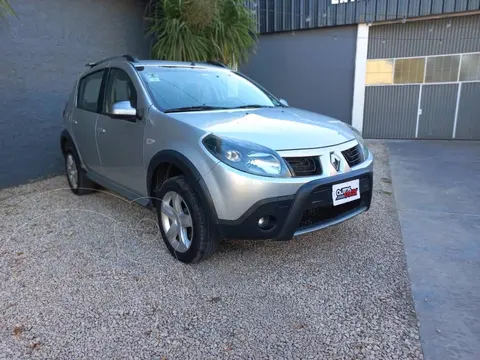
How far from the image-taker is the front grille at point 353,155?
278 centimetres

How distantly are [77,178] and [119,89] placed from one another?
1641 mm

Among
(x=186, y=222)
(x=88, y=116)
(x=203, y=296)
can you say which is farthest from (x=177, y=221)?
(x=88, y=116)

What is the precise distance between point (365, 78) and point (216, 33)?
16.1 feet

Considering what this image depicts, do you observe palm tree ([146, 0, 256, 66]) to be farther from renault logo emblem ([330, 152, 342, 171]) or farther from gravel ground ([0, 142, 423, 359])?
renault logo emblem ([330, 152, 342, 171])

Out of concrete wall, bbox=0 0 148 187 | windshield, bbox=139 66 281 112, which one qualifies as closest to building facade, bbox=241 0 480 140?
concrete wall, bbox=0 0 148 187

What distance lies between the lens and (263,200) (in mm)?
2377

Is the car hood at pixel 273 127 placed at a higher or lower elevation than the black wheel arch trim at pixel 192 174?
higher

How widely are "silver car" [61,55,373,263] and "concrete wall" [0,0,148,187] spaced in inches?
86.5

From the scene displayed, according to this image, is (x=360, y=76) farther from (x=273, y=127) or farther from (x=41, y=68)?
(x=273, y=127)

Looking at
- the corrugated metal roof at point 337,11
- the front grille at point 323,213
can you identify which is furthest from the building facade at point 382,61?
the front grille at point 323,213

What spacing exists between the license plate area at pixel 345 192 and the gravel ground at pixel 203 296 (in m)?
0.56

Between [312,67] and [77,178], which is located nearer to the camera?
[77,178]

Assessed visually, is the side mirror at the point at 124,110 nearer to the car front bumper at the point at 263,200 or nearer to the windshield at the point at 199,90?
the windshield at the point at 199,90

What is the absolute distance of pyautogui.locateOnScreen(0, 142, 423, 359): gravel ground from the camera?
2002mm
